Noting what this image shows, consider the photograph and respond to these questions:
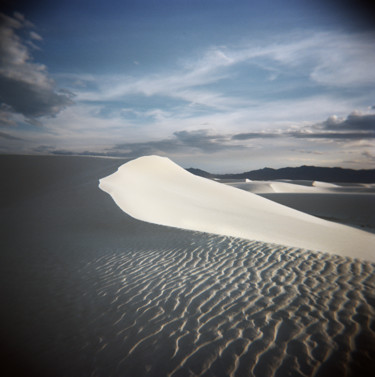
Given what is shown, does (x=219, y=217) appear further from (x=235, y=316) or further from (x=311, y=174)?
(x=311, y=174)

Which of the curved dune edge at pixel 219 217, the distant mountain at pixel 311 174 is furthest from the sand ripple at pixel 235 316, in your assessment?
the distant mountain at pixel 311 174

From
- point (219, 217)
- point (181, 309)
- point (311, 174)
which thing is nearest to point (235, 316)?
point (181, 309)

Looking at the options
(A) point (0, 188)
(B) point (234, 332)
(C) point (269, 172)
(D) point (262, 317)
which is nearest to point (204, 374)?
(B) point (234, 332)

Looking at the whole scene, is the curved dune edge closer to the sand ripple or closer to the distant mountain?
the sand ripple

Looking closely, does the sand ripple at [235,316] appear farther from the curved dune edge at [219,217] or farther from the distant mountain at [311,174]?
the distant mountain at [311,174]

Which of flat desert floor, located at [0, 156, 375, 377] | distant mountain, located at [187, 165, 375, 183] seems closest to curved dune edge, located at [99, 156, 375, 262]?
flat desert floor, located at [0, 156, 375, 377]
